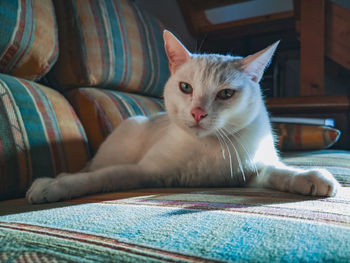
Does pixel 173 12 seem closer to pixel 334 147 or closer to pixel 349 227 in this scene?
pixel 334 147

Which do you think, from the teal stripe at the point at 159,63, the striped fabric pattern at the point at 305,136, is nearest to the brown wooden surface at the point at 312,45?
the striped fabric pattern at the point at 305,136

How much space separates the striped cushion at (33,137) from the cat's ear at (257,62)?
84 cm

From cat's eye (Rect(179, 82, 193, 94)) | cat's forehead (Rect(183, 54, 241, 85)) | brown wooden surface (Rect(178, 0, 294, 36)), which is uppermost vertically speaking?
brown wooden surface (Rect(178, 0, 294, 36))

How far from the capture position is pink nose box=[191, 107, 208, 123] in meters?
0.83

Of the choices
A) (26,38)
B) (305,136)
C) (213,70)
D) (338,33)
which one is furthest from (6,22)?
(338,33)

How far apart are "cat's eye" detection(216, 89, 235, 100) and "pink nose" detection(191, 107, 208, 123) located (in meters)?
0.11

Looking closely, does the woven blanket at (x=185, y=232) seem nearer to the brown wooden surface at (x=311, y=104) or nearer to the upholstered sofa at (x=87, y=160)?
the upholstered sofa at (x=87, y=160)

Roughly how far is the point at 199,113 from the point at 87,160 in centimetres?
79

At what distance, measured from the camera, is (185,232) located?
421mm

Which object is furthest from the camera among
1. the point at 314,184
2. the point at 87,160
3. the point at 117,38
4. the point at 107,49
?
the point at 117,38

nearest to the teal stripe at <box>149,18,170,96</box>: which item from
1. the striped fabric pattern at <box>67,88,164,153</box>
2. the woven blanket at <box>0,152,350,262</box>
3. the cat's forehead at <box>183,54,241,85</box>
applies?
the striped fabric pattern at <box>67,88,164,153</box>

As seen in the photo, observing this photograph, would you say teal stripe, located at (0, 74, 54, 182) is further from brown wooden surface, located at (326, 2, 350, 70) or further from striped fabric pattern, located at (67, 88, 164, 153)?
brown wooden surface, located at (326, 2, 350, 70)

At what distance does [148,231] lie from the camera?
0.43 metres

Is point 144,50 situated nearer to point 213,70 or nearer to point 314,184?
point 213,70
